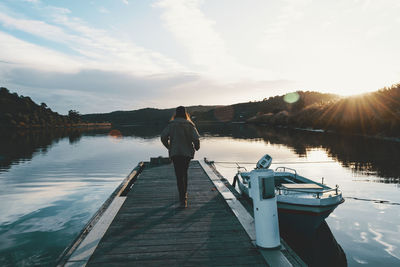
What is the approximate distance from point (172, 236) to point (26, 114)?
130m

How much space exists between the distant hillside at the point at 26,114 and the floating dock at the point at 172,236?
116 metres

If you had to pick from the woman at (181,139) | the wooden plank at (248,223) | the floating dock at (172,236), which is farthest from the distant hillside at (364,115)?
the woman at (181,139)

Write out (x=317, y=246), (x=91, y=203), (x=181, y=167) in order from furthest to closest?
(x=91, y=203)
(x=317, y=246)
(x=181, y=167)

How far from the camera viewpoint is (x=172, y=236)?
5.56 metres

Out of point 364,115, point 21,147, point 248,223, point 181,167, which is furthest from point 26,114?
point 248,223

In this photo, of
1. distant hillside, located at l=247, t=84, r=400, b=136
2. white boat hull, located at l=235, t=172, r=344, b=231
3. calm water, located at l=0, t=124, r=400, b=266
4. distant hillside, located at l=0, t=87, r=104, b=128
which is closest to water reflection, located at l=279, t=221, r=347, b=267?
calm water, located at l=0, t=124, r=400, b=266

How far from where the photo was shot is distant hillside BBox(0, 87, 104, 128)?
102250mm

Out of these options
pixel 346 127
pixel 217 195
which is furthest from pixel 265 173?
pixel 346 127

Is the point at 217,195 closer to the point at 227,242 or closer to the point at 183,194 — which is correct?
the point at 183,194

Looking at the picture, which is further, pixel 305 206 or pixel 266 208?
pixel 305 206

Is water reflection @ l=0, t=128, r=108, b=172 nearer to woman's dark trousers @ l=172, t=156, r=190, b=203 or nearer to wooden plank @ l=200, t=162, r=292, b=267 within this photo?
woman's dark trousers @ l=172, t=156, r=190, b=203

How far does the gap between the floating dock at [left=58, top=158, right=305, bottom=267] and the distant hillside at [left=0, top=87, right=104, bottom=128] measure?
116102mm

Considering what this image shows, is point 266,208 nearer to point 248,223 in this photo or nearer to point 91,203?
point 248,223

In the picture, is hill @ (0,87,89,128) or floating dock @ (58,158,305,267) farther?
A: hill @ (0,87,89,128)
